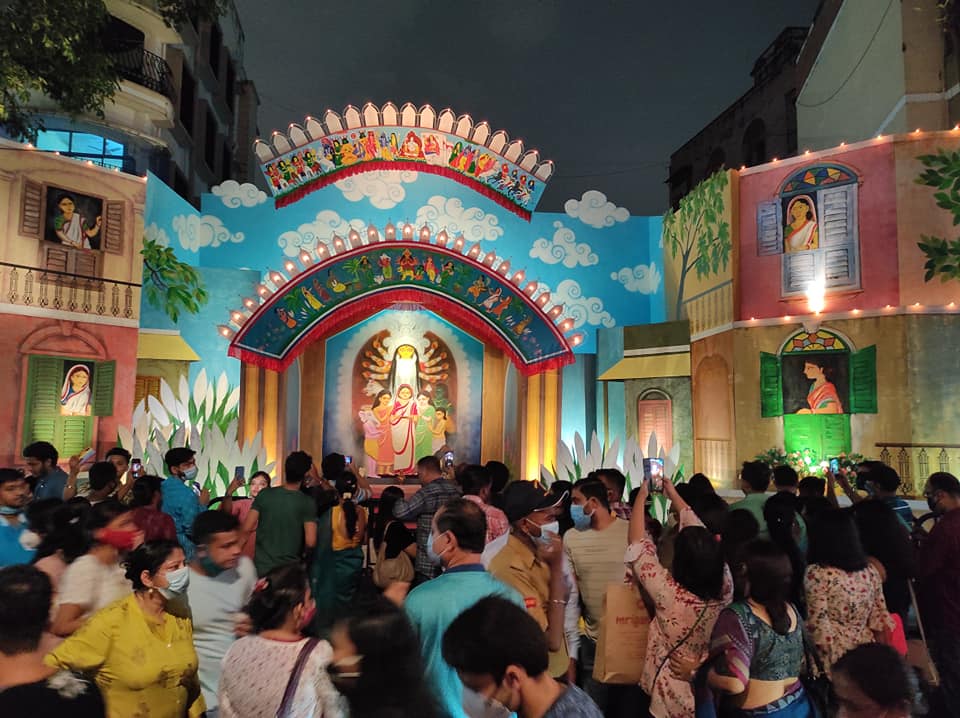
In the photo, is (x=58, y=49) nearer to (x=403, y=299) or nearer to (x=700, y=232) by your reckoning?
(x=403, y=299)

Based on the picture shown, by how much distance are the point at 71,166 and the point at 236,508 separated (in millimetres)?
7757

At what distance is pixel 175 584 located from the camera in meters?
2.53

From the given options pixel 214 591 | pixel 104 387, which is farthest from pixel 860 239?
pixel 104 387

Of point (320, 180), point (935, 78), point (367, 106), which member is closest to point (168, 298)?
point (320, 180)

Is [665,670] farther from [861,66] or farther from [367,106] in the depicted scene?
[861,66]

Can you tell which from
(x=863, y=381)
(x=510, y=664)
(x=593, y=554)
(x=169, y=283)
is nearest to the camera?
(x=510, y=664)

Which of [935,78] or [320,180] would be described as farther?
[320,180]

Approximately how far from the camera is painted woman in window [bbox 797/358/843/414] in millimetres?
10680

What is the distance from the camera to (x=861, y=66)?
1420 centimetres

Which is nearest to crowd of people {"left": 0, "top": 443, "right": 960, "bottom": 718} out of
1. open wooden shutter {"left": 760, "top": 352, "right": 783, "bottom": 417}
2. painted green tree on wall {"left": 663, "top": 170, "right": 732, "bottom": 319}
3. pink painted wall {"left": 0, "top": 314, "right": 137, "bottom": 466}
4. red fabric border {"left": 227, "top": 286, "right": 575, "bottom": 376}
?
open wooden shutter {"left": 760, "top": 352, "right": 783, "bottom": 417}

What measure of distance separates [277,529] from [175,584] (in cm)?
180

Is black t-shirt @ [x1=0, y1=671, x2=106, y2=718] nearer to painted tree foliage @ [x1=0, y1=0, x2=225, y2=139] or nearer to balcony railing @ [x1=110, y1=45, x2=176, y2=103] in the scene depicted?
painted tree foliage @ [x1=0, y1=0, x2=225, y2=139]

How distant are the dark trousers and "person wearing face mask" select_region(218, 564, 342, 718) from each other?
1089mm

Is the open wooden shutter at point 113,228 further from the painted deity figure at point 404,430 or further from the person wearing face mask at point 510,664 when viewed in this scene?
the person wearing face mask at point 510,664
